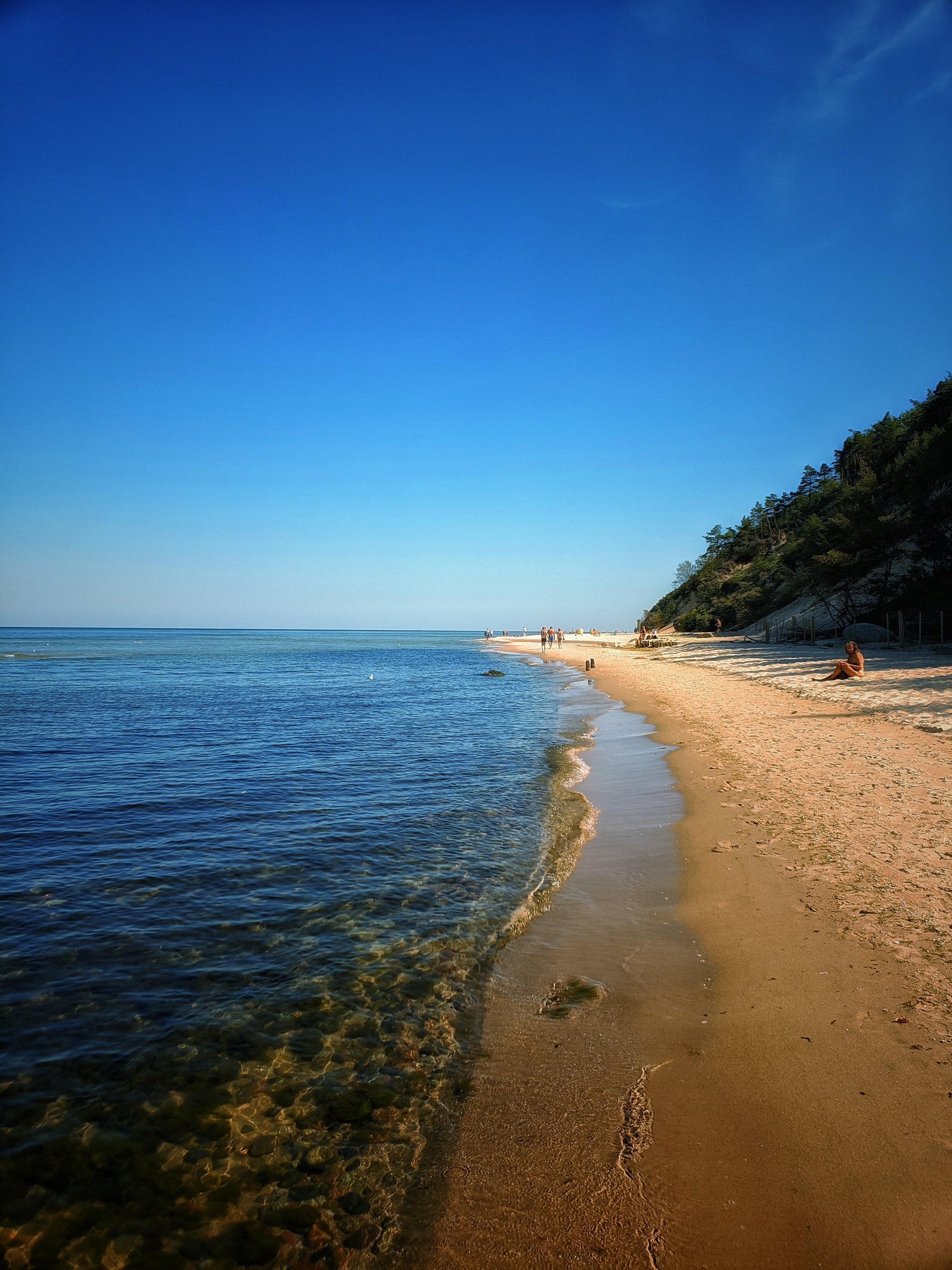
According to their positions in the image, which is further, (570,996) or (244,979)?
(244,979)

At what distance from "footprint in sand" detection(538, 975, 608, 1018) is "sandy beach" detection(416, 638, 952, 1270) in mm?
45

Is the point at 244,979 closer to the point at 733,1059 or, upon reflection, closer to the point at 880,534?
the point at 733,1059

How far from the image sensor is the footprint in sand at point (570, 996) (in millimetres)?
5207

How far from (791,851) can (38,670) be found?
53376 millimetres

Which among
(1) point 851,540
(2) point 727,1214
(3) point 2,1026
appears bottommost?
(3) point 2,1026

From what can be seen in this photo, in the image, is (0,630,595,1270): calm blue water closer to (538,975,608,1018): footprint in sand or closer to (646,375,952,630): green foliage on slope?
(538,975,608,1018): footprint in sand

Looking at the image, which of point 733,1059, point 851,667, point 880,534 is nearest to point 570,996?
point 733,1059

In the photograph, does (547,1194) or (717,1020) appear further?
(717,1020)

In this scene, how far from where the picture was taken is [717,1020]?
486 cm

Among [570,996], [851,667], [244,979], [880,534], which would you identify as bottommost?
[244,979]

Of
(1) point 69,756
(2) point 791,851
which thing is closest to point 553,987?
(2) point 791,851

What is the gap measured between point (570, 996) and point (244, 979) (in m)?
3.08

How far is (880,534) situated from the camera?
114 ft

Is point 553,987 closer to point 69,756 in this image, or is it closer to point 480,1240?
point 480,1240
